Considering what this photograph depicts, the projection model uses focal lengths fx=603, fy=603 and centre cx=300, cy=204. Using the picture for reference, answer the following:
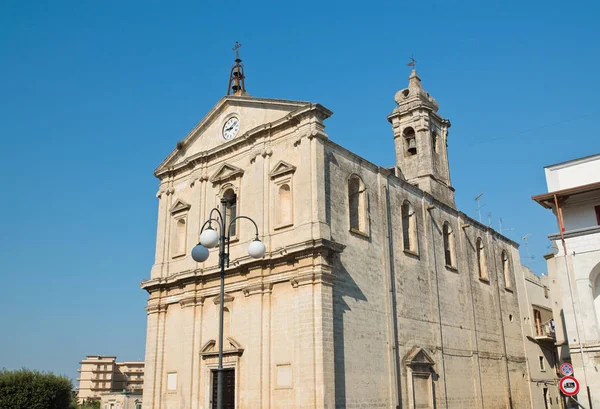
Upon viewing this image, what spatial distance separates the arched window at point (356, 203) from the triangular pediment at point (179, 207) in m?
7.43

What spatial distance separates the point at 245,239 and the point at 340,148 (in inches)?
201

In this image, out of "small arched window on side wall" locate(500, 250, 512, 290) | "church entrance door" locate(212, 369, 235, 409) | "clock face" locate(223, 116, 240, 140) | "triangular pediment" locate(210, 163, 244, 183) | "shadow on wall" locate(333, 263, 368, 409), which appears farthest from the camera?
"small arched window on side wall" locate(500, 250, 512, 290)

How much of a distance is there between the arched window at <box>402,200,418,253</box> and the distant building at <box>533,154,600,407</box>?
553 cm

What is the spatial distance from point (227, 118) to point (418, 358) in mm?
12847

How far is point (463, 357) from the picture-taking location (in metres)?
27.4

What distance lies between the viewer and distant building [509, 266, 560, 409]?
111 feet

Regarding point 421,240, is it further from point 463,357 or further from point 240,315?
point 240,315

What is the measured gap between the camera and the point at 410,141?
109ft

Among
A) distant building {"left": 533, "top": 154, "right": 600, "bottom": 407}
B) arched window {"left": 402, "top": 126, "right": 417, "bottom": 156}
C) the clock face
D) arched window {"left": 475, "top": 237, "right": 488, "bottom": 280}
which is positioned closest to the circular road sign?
distant building {"left": 533, "top": 154, "right": 600, "bottom": 407}

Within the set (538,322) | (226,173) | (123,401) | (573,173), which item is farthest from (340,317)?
(123,401)

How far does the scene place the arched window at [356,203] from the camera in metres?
23.3

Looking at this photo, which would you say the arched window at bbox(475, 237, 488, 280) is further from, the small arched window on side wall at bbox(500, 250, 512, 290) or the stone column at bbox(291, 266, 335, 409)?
the stone column at bbox(291, 266, 335, 409)

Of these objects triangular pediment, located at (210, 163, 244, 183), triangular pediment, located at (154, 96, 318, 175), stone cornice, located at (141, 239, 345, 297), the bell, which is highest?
the bell

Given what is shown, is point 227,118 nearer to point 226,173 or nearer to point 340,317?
point 226,173
